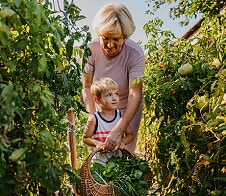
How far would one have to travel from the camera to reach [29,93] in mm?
1208

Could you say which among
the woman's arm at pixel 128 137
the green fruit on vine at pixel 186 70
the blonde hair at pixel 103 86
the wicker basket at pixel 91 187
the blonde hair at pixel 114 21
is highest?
the blonde hair at pixel 114 21

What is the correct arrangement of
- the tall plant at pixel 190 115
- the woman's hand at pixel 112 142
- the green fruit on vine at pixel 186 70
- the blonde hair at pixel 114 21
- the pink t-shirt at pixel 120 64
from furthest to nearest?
the pink t-shirt at pixel 120 64 → the blonde hair at pixel 114 21 → the woman's hand at pixel 112 142 → the green fruit on vine at pixel 186 70 → the tall plant at pixel 190 115

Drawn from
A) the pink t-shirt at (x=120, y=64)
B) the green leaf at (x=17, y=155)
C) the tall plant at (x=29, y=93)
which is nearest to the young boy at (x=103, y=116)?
the pink t-shirt at (x=120, y=64)

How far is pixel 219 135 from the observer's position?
5.00 ft

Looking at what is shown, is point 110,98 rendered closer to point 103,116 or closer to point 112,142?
point 103,116

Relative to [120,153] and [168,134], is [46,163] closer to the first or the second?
[168,134]

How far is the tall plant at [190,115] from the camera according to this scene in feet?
4.94

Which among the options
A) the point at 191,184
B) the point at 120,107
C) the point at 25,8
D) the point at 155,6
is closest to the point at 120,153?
the point at 120,107

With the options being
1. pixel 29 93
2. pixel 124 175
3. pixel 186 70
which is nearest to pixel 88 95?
pixel 124 175

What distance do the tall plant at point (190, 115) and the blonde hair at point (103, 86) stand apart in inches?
9.9

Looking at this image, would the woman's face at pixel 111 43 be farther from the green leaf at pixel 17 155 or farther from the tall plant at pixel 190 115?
the green leaf at pixel 17 155

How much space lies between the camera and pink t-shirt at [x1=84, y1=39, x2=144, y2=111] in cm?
260

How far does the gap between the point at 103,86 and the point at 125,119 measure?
0.23 meters

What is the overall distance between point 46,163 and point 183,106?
1.00 meters
